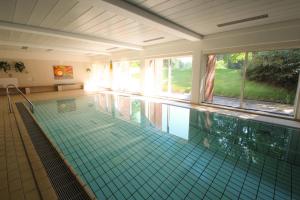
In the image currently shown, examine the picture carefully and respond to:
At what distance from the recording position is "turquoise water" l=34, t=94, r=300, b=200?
1764 millimetres

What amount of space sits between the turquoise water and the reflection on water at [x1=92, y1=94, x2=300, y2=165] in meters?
0.02

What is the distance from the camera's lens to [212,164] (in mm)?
2229

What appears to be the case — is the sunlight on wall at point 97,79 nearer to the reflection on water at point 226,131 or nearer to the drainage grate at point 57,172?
the reflection on water at point 226,131

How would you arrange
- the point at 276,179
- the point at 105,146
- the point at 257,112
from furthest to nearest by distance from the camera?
1. the point at 257,112
2. the point at 105,146
3. the point at 276,179

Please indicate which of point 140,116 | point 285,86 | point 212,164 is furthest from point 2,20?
point 285,86

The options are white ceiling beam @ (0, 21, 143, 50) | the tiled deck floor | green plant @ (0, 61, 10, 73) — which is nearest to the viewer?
the tiled deck floor

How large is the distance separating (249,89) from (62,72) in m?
11.3

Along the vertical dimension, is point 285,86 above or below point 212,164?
above

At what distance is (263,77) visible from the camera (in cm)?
597

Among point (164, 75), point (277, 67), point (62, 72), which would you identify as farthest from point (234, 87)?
point (62, 72)

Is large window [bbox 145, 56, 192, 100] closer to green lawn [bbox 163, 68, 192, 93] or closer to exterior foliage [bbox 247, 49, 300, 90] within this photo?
green lawn [bbox 163, 68, 192, 93]

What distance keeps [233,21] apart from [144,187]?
402 centimetres

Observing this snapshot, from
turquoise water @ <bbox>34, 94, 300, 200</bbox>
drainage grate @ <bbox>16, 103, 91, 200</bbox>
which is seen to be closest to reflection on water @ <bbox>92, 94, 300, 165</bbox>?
turquoise water @ <bbox>34, 94, 300, 200</bbox>

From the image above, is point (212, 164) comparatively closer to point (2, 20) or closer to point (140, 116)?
point (140, 116)
